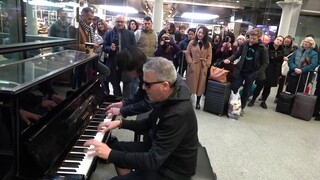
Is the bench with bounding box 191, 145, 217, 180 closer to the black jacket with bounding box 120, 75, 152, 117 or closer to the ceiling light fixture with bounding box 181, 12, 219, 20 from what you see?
the black jacket with bounding box 120, 75, 152, 117

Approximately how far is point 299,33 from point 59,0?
10502 millimetres

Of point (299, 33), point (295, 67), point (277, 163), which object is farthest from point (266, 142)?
point (299, 33)

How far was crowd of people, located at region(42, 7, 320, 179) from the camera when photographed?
53.9 inches

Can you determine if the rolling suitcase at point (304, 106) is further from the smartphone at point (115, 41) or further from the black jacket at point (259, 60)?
the smartphone at point (115, 41)

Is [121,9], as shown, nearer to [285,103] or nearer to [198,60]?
[198,60]

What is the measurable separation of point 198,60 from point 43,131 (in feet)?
11.4

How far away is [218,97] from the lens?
13.9 ft

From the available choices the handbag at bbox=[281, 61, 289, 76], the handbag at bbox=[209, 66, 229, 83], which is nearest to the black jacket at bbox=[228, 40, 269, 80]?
the handbag at bbox=[209, 66, 229, 83]

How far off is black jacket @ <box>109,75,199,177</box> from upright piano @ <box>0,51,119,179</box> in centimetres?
27

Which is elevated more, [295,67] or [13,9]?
[13,9]

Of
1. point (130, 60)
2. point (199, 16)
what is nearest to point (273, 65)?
point (130, 60)

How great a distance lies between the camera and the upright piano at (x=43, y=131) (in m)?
1.04

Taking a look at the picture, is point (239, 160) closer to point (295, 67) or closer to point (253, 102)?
point (253, 102)

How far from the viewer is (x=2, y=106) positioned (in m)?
0.99
